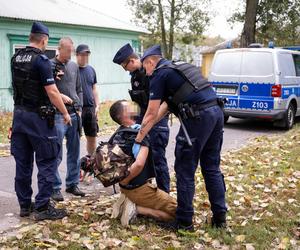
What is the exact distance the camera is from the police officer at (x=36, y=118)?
4387 millimetres

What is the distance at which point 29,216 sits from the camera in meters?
4.77

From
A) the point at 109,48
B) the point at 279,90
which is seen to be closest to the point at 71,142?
the point at 279,90

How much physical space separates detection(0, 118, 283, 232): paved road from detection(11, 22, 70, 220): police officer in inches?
11.0

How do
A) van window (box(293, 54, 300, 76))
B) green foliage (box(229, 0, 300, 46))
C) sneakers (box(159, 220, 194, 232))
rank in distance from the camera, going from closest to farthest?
sneakers (box(159, 220, 194, 232))
van window (box(293, 54, 300, 76))
green foliage (box(229, 0, 300, 46))

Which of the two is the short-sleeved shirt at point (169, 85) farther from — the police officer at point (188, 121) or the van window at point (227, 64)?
the van window at point (227, 64)

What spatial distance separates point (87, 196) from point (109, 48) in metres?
13.5

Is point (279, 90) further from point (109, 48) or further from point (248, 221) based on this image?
point (109, 48)

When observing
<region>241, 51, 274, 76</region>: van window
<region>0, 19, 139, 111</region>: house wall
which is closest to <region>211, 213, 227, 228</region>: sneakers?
<region>241, 51, 274, 76</region>: van window

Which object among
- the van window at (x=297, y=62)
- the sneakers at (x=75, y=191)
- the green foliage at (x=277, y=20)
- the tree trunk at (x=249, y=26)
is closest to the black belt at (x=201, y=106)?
the sneakers at (x=75, y=191)

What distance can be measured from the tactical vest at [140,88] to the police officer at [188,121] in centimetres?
55

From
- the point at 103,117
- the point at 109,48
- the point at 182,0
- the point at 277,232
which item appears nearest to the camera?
the point at 277,232

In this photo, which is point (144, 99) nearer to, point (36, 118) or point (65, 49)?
point (65, 49)

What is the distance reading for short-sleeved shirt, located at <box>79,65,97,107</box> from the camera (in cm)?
619

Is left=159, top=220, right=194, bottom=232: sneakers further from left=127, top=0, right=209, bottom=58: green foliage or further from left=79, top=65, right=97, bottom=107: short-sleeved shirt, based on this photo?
left=127, top=0, right=209, bottom=58: green foliage
